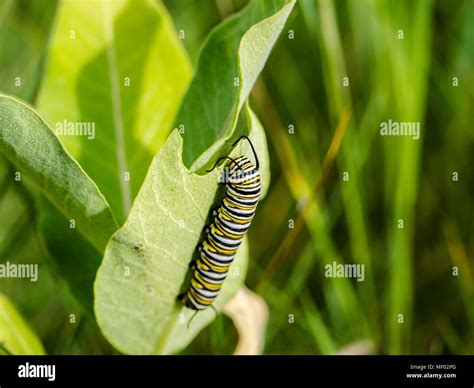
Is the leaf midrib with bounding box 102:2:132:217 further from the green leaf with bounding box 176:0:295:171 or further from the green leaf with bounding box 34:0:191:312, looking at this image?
the green leaf with bounding box 176:0:295:171

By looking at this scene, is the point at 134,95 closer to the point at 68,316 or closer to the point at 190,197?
the point at 190,197

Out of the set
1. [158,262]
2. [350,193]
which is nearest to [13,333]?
[158,262]

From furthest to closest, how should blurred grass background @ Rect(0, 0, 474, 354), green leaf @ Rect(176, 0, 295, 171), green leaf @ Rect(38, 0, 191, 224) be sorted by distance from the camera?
blurred grass background @ Rect(0, 0, 474, 354) < green leaf @ Rect(38, 0, 191, 224) < green leaf @ Rect(176, 0, 295, 171)

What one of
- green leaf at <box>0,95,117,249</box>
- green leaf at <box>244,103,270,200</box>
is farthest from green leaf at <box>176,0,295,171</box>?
green leaf at <box>0,95,117,249</box>

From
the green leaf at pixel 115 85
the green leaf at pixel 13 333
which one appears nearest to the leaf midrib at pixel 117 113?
the green leaf at pixel 115 85
